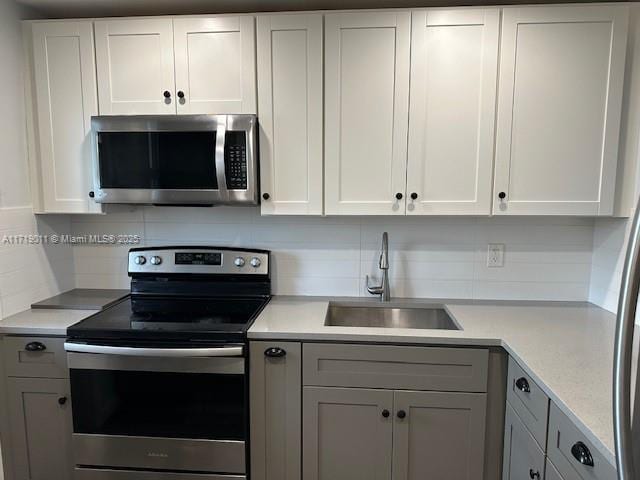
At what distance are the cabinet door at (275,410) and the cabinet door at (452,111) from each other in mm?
892

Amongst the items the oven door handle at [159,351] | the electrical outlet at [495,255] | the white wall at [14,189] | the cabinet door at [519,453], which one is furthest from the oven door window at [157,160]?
the cabinet door at [519,453]

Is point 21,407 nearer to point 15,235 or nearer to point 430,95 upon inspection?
point 15,235

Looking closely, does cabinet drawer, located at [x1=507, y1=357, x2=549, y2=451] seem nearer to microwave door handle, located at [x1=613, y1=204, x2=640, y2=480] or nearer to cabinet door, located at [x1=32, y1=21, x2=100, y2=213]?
microwave door handle, located at [x1=613, y1=204, x2=640, y2=480]

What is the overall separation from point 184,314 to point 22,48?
A: 4.84ft

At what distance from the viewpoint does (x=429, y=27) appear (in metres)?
1.83

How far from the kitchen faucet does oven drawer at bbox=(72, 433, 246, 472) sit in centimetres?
96

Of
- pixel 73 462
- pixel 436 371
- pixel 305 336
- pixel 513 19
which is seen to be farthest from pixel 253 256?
pixel 513 19

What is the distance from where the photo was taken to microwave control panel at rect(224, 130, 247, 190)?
1.88m

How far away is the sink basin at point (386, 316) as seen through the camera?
2.15 m

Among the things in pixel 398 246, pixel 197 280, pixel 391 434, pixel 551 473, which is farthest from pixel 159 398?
pixel 551 473

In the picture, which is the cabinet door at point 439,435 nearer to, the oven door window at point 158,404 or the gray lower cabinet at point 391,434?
the gray lower cabinet at point 391,434

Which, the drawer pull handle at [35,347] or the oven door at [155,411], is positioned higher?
the drawer pull handle at [35,347]

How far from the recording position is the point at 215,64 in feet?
6.30

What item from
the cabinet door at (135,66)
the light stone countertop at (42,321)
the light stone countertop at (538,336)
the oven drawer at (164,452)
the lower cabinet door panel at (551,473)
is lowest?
the oven drawer at (164,452)
